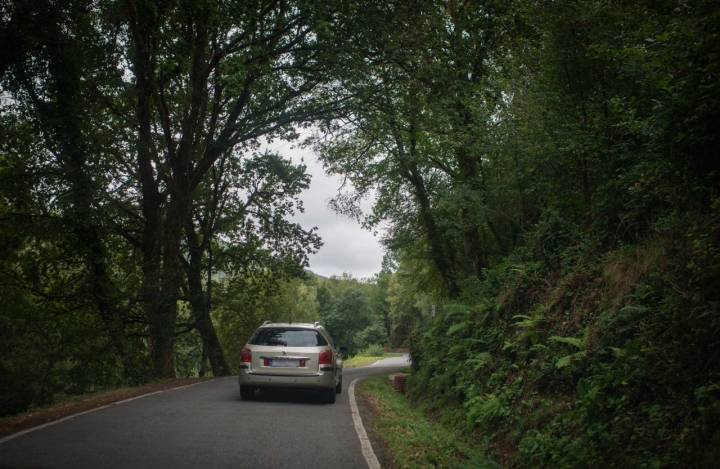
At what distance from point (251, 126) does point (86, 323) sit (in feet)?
33.4

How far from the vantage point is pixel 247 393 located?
12102 mm

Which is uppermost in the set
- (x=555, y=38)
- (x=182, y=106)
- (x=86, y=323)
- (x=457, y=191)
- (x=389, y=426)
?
(x=182, y=106)

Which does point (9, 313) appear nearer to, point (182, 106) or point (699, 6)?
point (182, 106)

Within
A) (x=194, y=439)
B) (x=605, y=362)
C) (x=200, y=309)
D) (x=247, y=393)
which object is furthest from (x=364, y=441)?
(x=200, y=309)

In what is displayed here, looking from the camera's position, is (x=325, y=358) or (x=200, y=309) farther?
(x=200, y=309)

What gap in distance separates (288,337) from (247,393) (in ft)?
4.74

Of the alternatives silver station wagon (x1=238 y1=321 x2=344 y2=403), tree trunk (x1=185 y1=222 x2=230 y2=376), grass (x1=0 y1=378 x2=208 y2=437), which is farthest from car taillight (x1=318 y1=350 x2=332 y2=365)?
tree trunk (x1=185 y1=222 x2=230 y2=376)

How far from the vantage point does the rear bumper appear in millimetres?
11586

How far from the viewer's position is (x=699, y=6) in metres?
6.38

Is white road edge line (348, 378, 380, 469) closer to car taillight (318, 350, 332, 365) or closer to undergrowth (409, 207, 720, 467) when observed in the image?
car taillight (318, 350, 332, 365)

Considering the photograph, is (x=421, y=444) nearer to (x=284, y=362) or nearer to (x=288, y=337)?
(x=284, y=362)

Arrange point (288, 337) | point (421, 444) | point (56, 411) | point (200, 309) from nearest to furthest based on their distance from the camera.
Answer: point (421, 444) < point (56, 411) < point (288, 337) < point (200, 309)

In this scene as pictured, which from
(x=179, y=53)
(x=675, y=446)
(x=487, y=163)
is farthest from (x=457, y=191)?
(x=675, y=446)

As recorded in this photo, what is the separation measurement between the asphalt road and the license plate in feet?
2.52
